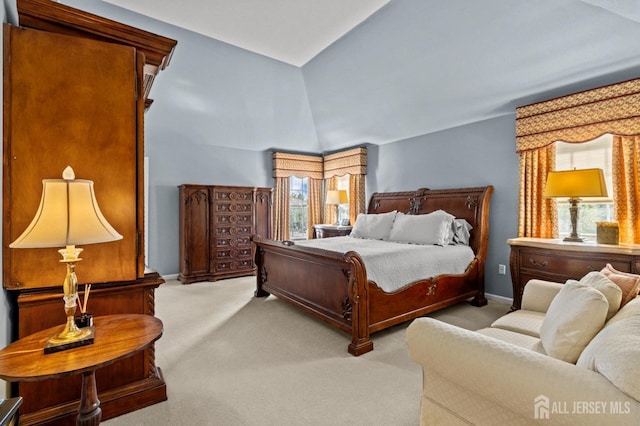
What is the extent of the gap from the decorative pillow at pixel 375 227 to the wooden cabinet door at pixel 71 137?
3.18m

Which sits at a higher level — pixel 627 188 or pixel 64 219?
pixel 627 188

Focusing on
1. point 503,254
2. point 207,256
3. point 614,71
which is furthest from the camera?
point 207,256

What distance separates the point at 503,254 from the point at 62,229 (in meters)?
4.38

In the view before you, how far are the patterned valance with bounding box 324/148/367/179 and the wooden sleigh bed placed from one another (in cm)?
130

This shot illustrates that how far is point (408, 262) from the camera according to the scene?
3131 millimetres

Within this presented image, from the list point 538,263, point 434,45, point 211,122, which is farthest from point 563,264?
point 211,122

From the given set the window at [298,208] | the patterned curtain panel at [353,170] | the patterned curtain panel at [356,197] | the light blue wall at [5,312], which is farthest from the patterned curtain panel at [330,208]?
the light blue wall at [5,312]

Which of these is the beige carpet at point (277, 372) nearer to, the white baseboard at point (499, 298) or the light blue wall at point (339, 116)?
the white baseboard at point (499, 298)

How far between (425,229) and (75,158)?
3447 mm

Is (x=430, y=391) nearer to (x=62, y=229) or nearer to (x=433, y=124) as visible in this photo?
(x=62, y=229)

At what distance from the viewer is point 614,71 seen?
3.03 metres

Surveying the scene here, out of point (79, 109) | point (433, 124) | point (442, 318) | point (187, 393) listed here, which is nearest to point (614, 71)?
point (433, 124)

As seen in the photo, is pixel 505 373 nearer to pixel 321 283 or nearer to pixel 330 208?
pixel 321 283

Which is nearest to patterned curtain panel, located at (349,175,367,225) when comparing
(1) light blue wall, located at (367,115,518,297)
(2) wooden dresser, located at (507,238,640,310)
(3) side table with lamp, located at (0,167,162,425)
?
(1) light blue wall, located at (367,115,518,297)
